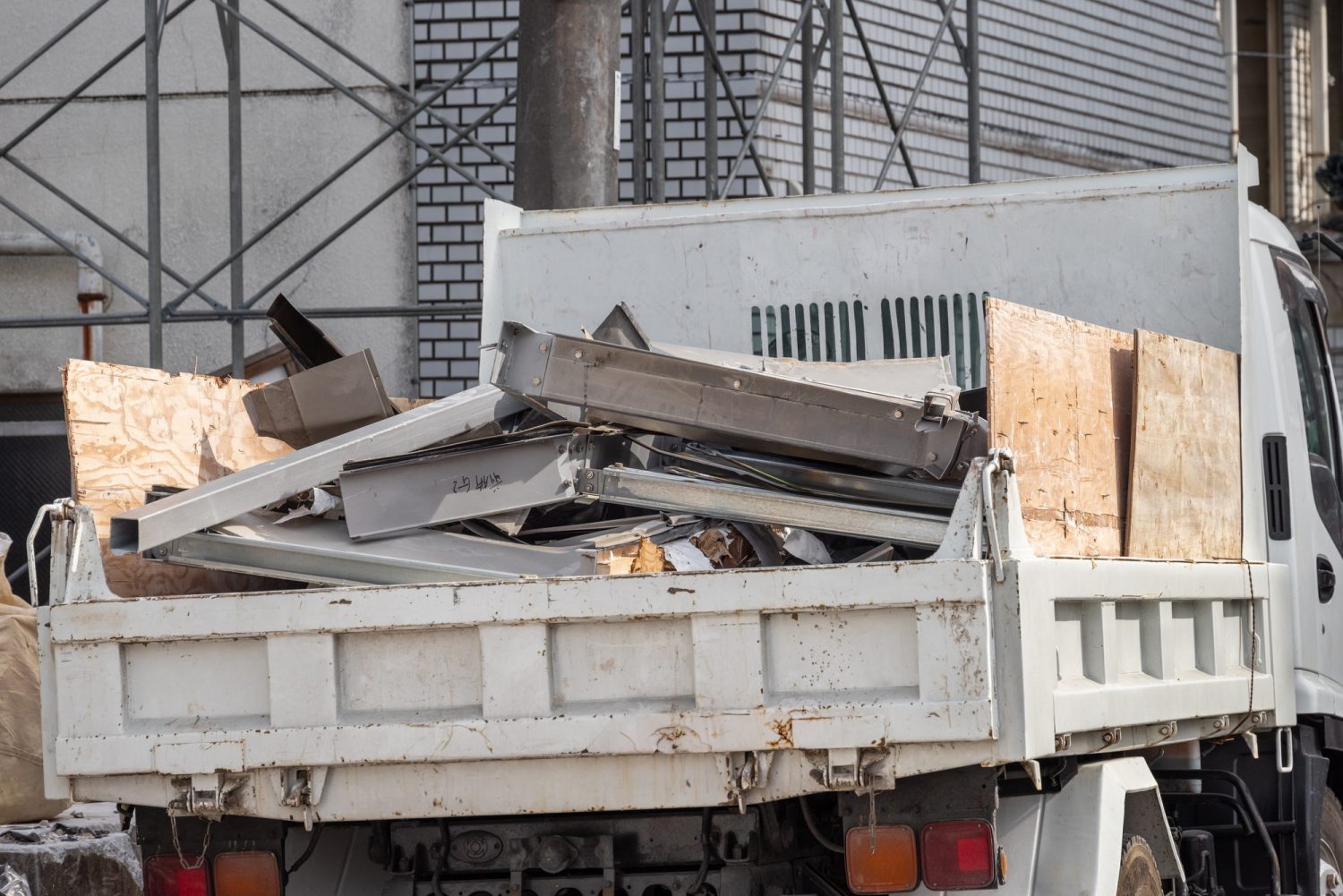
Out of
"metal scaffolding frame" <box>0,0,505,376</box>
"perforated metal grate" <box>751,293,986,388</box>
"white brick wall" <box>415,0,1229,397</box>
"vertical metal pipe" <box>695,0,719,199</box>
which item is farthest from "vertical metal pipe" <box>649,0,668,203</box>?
"perforated metal grate" <box>751,293,986,388</box>

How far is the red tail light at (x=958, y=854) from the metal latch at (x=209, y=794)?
4.72ft

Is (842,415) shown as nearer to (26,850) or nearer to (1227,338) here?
(1227,338)

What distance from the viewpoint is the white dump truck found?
3.53 meters

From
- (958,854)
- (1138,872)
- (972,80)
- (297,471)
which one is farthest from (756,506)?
(972,80)

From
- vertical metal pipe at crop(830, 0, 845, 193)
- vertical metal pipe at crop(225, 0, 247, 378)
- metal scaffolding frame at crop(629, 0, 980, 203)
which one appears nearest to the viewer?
metal scaffolding frame at crop(629, 0, 980, 203)

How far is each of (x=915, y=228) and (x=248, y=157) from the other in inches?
249

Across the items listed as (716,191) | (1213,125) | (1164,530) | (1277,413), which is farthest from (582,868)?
(1213,125)

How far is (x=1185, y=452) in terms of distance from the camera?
4.57 metres

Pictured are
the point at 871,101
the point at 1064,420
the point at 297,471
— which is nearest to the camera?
the point at 1064,420

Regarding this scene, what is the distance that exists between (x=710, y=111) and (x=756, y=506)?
20.5 ft

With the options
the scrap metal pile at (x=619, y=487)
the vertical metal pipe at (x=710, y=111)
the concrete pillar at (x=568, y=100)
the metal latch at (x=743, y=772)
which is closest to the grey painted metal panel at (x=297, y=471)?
the scrap metal pile at (x=619, y=487)

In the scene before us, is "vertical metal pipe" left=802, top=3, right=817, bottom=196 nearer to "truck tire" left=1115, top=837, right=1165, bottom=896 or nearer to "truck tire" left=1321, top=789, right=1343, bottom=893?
"truck tire" left=1321, top=789, right=1343, bottom=893

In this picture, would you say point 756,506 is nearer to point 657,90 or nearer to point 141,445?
point 141,445

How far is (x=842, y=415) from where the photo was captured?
4.09 m
